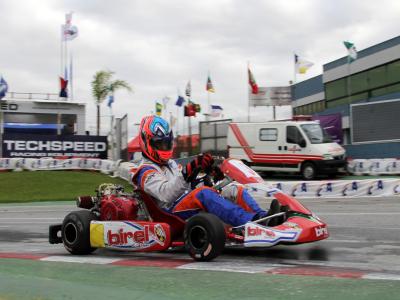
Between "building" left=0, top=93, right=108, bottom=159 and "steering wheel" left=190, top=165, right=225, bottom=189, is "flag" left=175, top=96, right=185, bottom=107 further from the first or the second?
"steering wheel" left=190, top=165, right=225, bottom=189

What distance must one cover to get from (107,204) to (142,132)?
97 cm

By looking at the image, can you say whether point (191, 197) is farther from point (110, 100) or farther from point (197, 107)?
point (197, 107)

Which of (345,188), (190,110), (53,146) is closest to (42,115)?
(53,146)

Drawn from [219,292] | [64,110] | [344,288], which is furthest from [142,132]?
[64,110]

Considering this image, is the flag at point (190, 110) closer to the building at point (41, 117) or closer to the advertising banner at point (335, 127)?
the building at point (41, 117)

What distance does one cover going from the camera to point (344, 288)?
12.5 feet

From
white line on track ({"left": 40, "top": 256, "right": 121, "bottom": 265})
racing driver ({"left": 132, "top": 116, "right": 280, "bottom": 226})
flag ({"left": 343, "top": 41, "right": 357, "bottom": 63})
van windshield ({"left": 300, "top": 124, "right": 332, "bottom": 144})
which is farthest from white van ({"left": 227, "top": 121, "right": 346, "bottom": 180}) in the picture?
white line on track ({"left": 40, "top": 256, "right": 121, "bottom": 265})

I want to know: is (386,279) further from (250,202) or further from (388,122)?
(388,122)

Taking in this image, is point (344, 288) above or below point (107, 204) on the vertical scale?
below

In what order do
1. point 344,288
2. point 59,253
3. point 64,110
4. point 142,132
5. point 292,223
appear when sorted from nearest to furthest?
point 344,288, point 292,223, point 142,132, point 59,253, point 64,110

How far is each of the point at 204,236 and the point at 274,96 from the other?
48409 mm

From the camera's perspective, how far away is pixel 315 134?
67.9 ft

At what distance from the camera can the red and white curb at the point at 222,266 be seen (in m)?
4.34

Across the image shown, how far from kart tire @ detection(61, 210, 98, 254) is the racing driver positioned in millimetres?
779
